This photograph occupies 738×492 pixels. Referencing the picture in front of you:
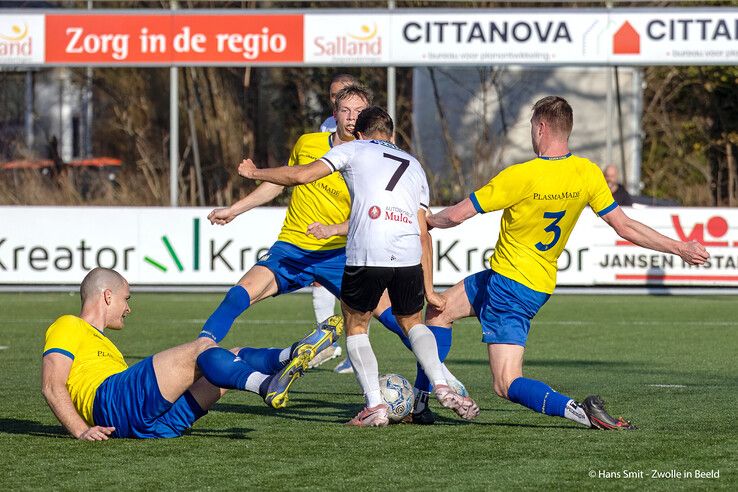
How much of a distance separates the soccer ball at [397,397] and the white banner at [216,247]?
11.1 metres

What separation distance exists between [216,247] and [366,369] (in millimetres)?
11608

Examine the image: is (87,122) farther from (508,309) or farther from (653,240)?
(653,240)

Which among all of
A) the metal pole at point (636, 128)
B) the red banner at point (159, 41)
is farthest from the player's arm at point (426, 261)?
the metal pole at point (636, 128)

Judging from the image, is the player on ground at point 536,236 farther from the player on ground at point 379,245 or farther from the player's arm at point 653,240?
the player on ground at point 379,245

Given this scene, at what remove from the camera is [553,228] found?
728 centimetres

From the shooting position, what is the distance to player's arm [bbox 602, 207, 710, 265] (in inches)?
281

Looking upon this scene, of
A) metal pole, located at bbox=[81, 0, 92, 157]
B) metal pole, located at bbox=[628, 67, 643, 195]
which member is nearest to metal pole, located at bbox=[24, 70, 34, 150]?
metal pole, located at bbox=[81, 0, 92, 157]

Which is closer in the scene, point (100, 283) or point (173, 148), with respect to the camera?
point (100, 283)

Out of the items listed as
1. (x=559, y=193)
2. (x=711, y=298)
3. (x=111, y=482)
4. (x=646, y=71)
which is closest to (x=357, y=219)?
(x=559, y=193)

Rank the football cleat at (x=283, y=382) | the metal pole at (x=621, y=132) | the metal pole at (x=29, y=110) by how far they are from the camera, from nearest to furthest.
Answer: the football cleat at (x=283, y=382) → the metal pole at (x=621, y=132) → the metal pole at (x=29, y=110)

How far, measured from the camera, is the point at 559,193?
23.4 ft

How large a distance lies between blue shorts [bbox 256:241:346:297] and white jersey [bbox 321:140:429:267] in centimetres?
154

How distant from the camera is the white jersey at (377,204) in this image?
23.7ft

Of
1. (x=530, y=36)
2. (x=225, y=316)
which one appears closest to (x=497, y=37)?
(x=530, y=36)
